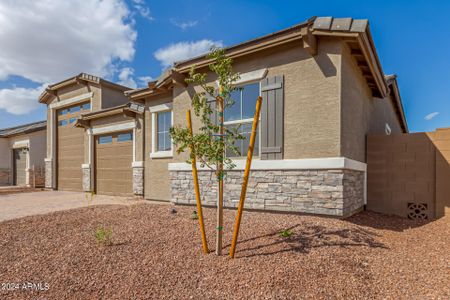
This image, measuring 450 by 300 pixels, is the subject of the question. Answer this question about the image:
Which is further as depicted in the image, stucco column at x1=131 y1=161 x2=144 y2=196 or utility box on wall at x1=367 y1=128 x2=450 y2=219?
stucco column at x1=131 y1=161 x2=144 y2=196

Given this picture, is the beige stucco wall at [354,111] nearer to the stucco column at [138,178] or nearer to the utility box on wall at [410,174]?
the utility box on wall at [410,174]

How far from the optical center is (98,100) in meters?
11.9

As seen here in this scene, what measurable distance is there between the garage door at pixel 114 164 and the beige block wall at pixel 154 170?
1138 millimetres

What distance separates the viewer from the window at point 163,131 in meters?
8.61

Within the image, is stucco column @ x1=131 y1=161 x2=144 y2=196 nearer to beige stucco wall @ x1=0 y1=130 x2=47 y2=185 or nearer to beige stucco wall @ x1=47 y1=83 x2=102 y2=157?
beige stucco wall @ x1=47 y1=83 x2=102 y2=157

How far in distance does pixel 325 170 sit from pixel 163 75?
213 inches

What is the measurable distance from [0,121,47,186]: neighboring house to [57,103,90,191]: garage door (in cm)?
297

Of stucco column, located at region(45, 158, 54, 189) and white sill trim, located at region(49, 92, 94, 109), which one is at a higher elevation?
white sill trim, located at region(49, 92, 94, 109)

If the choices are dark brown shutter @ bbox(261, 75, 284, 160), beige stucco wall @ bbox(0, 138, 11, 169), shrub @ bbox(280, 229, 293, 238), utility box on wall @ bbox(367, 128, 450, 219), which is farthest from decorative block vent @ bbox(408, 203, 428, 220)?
beige stucco wall @ bbox(0, 138, 11, 169)

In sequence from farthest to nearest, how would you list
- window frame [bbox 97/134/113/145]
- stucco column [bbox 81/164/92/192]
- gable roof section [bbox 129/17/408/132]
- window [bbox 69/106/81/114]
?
window [bbox 69/106/81/114], stucco column [bbox 81/164/92/192], window frame [bbox 97/134/113/145], gable roof section [bbox 129/17/408/132]

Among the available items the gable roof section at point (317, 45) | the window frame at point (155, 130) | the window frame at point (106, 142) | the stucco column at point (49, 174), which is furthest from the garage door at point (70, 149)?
the gable roof section at point (317, 45)

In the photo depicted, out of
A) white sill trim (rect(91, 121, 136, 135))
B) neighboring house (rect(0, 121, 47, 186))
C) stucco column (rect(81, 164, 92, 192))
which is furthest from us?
neighboring house (rect(0, 121, 47, 186))

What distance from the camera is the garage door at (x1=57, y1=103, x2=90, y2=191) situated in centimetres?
1227

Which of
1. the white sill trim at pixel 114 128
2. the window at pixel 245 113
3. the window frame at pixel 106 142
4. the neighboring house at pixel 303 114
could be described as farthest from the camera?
the window frame at pixel 106 142
